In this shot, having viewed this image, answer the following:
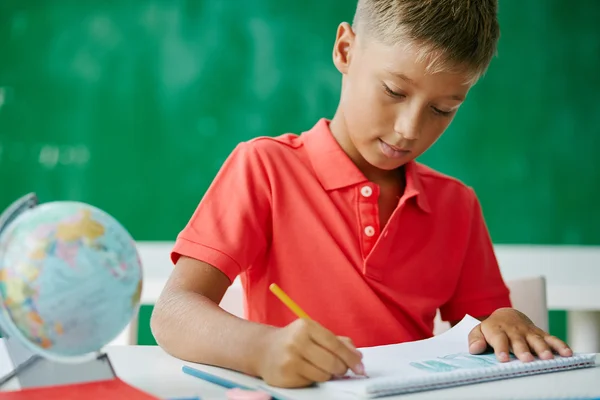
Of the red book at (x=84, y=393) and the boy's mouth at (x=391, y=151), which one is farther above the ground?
the boy's mouth at (x=391, y=151)

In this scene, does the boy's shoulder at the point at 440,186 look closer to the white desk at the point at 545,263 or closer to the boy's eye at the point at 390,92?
the boy's eye at the point at 390,92

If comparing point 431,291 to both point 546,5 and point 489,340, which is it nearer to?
point 489,340

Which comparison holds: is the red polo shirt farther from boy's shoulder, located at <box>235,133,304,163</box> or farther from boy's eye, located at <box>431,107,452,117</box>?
boy's eye, located at <box>431,107,452,117</box>

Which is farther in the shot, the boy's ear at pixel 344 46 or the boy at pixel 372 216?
the boy's ear at pixel 344 46

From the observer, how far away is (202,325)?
0.85 metres

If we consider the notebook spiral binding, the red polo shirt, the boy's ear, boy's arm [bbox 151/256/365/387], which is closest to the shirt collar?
the red polo shirt

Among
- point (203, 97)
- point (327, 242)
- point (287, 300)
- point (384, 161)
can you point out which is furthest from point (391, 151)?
point (203, 97)

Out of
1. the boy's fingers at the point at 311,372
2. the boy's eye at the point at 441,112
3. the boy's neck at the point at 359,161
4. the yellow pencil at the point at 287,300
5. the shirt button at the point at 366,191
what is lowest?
the boy's fingers at the point at 311,372

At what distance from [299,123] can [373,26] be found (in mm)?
1288

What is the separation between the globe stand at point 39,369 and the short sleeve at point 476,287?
0.71 metres

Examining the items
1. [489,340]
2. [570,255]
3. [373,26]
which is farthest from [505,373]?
[570,255]

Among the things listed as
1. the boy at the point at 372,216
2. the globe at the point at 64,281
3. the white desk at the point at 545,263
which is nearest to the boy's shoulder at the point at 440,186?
the boy at the point at 372,216

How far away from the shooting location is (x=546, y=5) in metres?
2.39

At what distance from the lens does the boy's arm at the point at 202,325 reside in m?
0.79
